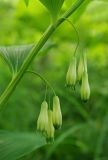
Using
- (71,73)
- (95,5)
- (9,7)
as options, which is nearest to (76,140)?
(95,5)

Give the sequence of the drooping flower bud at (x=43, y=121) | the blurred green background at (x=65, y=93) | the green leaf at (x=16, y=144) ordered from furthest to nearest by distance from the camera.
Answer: the blurred green background at (x=65, y=93)
the green leaf at (x=16, y=144)
the drooping flower bud at (x=43, y=121)

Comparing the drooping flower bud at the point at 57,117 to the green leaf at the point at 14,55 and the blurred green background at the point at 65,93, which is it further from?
the blurred green background at the point at 65,93

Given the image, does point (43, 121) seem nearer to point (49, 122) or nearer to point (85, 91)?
point (49, 122)

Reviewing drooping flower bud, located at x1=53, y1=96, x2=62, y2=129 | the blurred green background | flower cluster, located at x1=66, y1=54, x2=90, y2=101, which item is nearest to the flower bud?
flower cluster, located at x1=66, y1=54, x2=90, y2=101

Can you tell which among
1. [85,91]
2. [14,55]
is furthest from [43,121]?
[14,55]

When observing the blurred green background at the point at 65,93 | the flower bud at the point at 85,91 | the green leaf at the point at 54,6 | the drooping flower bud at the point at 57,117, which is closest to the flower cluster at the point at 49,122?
the drooping flower bud at the point at 57,117
